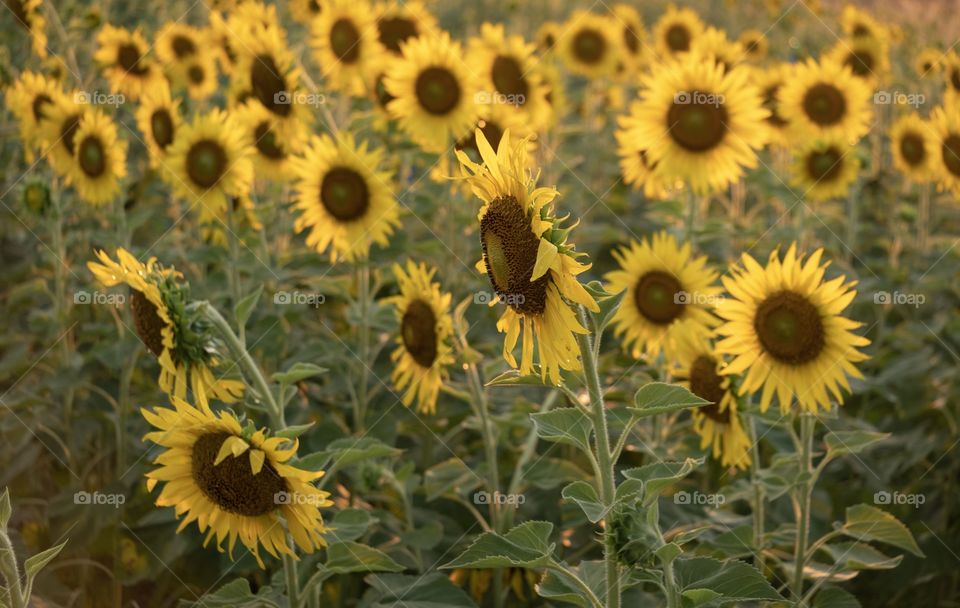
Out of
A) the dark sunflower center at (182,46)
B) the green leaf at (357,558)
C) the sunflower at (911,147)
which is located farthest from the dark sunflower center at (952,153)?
the dark sunflower center at (182,46)

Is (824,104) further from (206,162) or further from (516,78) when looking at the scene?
(206,162)

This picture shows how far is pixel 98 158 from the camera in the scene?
413cm

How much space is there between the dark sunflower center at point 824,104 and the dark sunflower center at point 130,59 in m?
3.60

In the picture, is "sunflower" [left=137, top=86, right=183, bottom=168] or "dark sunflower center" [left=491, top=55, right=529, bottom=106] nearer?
"sunflower" [left=137, top=86, right=183, bottom=168]

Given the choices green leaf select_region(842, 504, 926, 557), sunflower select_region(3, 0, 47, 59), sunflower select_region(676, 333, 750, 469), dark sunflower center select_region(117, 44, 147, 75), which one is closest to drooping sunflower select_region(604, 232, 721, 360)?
sunflower select_region(676, 333, 750, 469)

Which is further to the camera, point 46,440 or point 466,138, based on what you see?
point 466,138

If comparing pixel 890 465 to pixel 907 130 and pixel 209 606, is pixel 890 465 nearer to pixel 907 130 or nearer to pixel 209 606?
pixel 907 130

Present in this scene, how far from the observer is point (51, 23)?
5.54 metres

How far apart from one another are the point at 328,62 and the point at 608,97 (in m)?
2.78

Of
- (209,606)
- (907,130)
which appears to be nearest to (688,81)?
(907,130)

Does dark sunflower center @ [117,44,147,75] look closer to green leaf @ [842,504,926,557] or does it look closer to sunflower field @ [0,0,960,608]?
sunflower field @ [0,0,960,608]

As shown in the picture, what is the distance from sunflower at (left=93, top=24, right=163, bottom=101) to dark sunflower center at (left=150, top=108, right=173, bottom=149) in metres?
1.23

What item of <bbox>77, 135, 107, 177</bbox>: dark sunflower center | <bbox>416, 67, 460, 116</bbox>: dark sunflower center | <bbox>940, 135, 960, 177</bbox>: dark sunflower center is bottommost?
<bbox>77, 135, 107, 177</bbox>: dark sunflower center

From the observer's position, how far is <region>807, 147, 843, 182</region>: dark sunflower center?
4836 millimetres
